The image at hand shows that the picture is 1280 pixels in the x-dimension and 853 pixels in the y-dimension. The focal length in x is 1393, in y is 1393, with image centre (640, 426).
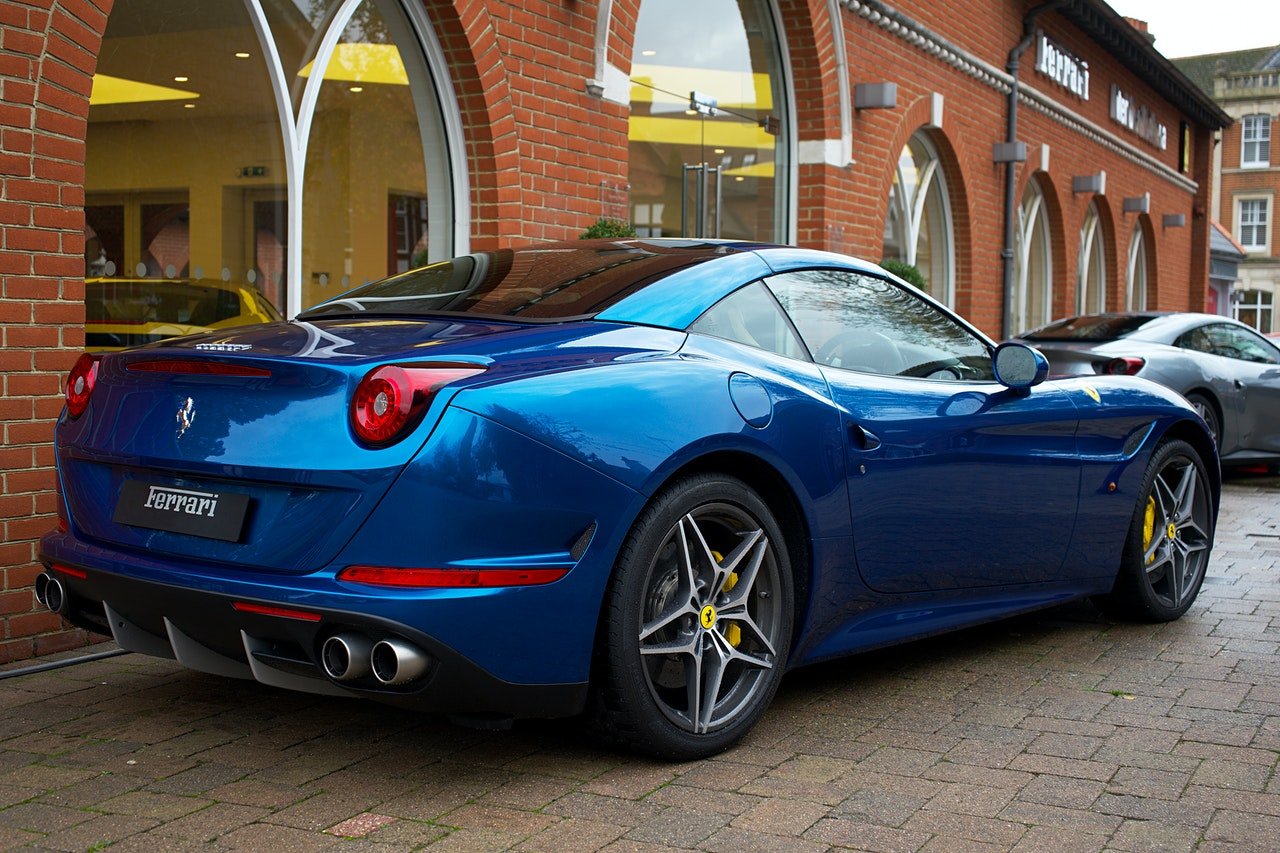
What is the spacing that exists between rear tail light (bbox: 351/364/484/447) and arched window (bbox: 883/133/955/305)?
10.7 meters

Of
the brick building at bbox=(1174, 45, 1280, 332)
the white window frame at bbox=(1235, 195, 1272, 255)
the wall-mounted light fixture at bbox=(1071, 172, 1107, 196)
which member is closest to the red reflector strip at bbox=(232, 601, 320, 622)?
the wall-mounted light fixture at bbox=(1071, 172, 1107, 196)

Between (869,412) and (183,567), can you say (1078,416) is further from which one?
(183,567)

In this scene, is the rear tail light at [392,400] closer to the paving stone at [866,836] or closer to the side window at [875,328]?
the paving stone at [866,836]

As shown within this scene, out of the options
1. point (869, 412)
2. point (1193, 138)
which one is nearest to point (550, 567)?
point (869, 412)

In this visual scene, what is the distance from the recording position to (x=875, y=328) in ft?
14.9

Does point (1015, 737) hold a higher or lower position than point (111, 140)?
lower

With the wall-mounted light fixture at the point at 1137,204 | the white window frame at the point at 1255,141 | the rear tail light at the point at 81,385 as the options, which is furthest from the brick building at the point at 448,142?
the white window frame at the point at 1255,141

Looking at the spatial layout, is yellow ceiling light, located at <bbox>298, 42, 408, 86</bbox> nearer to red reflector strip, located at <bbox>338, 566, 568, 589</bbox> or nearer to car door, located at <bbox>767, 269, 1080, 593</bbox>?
car door, located at <bbox>767, 269, 1080, 593</bbox>

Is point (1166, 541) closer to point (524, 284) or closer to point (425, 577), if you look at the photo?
point (524, 284)

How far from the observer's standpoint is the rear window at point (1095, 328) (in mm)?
10672

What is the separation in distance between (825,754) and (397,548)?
1.40 meters

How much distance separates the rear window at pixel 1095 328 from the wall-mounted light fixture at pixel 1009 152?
207 inches

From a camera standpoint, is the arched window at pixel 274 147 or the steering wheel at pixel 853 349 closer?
the steering wheel at pixel 853 349

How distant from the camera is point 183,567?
3.31 m
